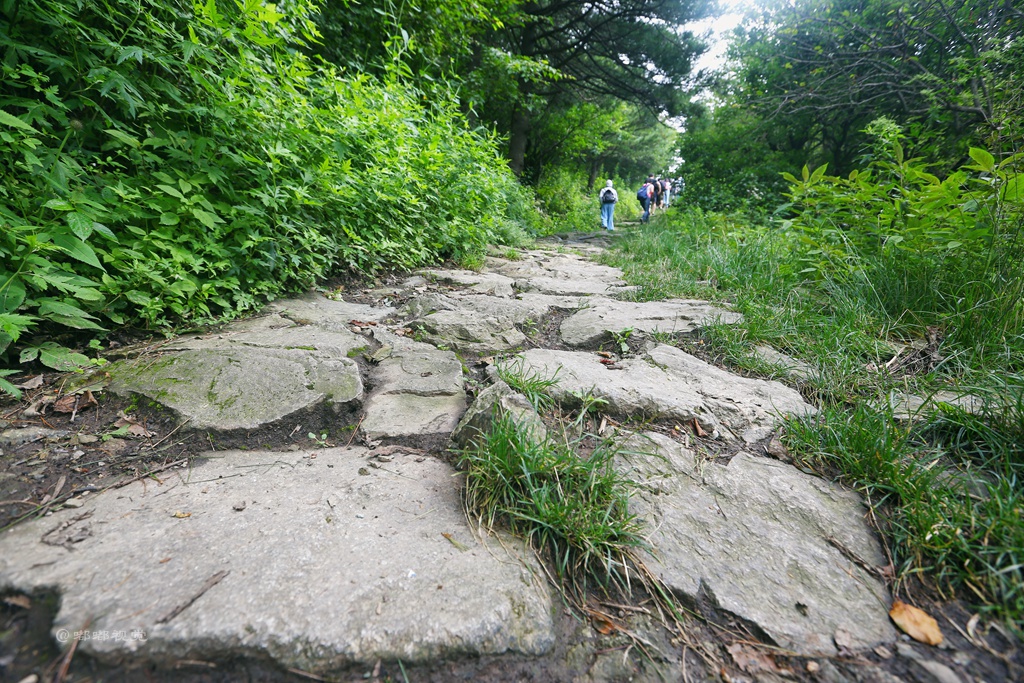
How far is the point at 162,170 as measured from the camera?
6.58 ft

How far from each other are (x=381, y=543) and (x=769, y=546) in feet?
3.11

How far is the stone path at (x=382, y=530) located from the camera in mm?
736

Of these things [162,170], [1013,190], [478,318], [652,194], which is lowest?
[478,318]

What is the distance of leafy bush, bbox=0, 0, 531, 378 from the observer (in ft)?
5.07

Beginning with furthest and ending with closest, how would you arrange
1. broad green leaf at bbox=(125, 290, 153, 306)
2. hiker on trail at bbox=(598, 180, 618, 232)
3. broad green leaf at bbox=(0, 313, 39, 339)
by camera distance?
hiker on trail at bbox=(598, 180, 618, 232) < broad green leaf at bbox=(125, 290, 153, 306) < broad green leaf at bbox=(0, 313, 39, 339)

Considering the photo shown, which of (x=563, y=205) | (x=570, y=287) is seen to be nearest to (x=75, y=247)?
(x=570, y=287)

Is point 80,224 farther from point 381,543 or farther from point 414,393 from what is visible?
point 381,543

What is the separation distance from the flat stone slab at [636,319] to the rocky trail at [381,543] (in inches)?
22.7

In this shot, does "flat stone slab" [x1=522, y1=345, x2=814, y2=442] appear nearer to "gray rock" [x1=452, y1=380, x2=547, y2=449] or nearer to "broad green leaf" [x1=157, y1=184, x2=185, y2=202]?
"gray rock" [x1=452, y1=380, x2=547, y2=449]

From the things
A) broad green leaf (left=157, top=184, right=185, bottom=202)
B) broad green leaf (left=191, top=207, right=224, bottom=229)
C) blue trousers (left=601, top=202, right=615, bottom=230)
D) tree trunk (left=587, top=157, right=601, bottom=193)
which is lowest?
broad green leaf (left=191, top=207, right=224, bottom=229)

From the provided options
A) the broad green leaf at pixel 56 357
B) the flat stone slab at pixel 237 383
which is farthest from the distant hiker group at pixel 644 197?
the broad green leaf at pixel 56 357

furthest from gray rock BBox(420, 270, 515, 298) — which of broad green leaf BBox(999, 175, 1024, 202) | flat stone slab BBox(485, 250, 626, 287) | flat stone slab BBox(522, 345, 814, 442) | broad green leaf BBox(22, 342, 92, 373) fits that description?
broad green leaf BBox(999, 175, 1024, 202)

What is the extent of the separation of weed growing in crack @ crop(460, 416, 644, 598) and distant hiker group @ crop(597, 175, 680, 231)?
11354mm

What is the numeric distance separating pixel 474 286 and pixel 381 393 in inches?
70.5
